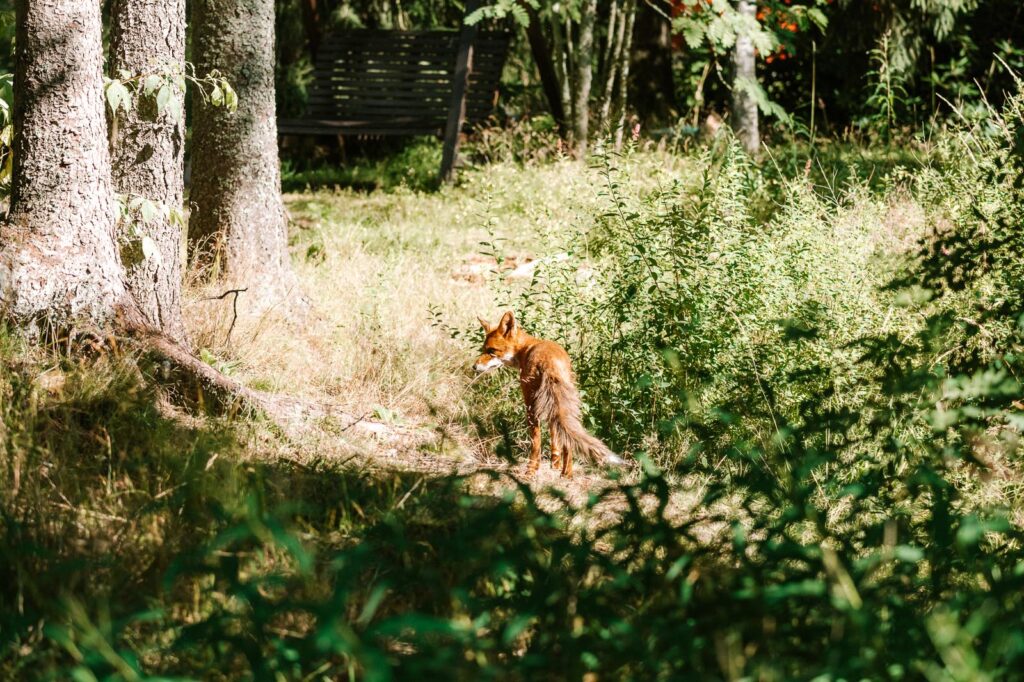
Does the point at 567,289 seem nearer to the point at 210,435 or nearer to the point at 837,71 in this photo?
the point at 210,435

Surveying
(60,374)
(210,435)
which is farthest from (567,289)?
(60,374)

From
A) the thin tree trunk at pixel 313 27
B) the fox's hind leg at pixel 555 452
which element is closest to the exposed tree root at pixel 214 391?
the fox's hind leg at pixel 555 452

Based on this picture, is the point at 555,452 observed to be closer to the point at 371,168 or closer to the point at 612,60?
the point at 612,60

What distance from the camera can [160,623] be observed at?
2.75 metres

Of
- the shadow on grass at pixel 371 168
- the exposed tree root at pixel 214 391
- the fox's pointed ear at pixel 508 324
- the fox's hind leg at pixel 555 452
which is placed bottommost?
the fox's hind leg at pixel 555 452

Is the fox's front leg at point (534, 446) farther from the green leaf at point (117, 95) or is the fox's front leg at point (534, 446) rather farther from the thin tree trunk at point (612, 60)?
the thin tree trunk at point (612, 60)

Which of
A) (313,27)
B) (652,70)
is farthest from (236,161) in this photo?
(652,70)

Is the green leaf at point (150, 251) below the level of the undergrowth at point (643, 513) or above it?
above

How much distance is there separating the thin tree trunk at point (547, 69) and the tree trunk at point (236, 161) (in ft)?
17.1

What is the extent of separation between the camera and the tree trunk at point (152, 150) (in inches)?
177

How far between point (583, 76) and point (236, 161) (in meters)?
5.46

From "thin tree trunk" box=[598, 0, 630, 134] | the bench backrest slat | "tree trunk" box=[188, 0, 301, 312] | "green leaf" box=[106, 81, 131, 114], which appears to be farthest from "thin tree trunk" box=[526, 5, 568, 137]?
"green leaf" box=[106, 81, 131, 114]

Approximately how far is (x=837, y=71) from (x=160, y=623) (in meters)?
11.9

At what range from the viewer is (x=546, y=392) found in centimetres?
395
